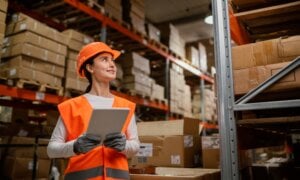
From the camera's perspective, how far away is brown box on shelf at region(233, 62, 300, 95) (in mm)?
2291

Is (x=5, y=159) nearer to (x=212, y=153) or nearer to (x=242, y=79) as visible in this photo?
(x=212, y=153)

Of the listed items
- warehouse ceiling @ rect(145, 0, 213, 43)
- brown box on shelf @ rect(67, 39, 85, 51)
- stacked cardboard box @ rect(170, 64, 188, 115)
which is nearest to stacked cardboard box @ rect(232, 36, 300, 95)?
brown box on shelf @ rect(67, 39, 85, 51)

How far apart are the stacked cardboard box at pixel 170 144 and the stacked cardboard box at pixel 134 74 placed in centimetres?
312

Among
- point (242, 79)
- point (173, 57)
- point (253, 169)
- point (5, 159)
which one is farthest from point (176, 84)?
point (242, 79)

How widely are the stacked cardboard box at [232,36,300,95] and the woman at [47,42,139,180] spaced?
95 cm

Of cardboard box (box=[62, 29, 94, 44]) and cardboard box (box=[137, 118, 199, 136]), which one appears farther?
cardboard box (box=[62, 29, 94, 44])

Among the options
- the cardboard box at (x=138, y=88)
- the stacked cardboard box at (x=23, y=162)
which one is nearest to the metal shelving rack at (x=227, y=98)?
the stacked cardboard box at (x=23, y=162)

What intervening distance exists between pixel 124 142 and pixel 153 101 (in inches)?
214

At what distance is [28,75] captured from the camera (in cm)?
459

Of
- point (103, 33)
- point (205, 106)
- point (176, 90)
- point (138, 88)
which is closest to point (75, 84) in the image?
point (103, 33)

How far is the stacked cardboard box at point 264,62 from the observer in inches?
91.4

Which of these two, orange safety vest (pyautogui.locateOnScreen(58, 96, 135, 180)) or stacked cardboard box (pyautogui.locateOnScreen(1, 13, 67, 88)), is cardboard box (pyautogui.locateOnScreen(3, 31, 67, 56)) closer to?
stacked cardboard box (pyautogui.locateOnScreen(1, 13, 67, 88))

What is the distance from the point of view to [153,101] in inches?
300

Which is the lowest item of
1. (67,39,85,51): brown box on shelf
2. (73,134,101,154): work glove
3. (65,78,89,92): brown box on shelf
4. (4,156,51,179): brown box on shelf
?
(4,156,51,179): brown box on shelf
